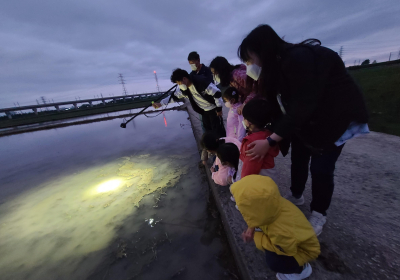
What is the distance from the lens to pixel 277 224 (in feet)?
2.81

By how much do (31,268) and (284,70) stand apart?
3.08m

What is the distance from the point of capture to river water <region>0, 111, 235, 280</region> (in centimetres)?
159

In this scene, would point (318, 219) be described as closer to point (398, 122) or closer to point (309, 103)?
point (309, 103)

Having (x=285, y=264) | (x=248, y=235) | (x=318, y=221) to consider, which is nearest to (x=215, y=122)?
(x=318, y=221)

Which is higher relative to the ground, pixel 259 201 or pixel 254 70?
pixel 254 70

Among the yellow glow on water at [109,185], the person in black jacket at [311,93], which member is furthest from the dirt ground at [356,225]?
the yellow glow on water at [109,185]

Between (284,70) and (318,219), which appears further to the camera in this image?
(318,219)

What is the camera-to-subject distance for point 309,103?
939 mm

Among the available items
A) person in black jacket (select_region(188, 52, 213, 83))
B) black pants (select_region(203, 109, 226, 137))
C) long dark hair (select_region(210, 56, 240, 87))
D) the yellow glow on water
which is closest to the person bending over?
black pants (select_region(203, 109, 226, 137))

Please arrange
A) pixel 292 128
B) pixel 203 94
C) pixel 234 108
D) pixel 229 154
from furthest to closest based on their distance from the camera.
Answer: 1. pixel 203 94
2. pixel 234 108
3. pixel 229 154
4. pixel 292 128

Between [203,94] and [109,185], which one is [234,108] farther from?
[109,185]

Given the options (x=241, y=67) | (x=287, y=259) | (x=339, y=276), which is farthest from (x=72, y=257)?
(x=241, y=67)

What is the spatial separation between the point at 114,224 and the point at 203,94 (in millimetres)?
2375

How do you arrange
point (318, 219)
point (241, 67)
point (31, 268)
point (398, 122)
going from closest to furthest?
point (318, 219)
point (31, 268)
point (241, 67)
point (398, 122)
